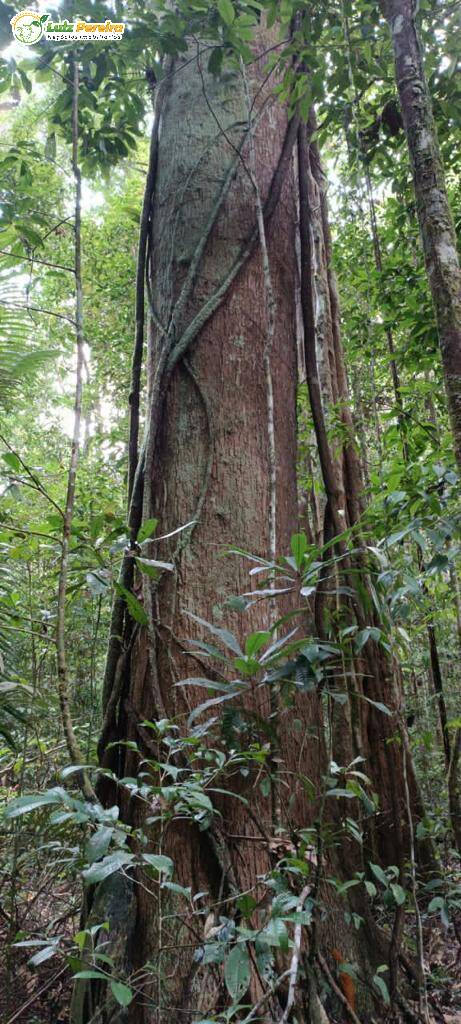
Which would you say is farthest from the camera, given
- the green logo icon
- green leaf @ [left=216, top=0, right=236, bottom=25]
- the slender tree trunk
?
the green logo icon

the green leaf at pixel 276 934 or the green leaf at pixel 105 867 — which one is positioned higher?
the green leaf at pixel 105 867

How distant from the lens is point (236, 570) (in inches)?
74.2

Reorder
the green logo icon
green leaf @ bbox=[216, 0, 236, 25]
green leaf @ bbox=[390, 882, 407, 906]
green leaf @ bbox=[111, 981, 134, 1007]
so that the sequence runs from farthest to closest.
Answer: the green logo icon, green leaf @ bbox=[216, 0, 236, 25], green leaf @ bbox=[390, 882, 407, 906], green leaf @ bbox=[111, 981, 134, 1007]

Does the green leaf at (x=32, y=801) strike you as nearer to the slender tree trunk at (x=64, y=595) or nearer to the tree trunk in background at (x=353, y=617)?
the slender tree trunk at (x=64, y=595)

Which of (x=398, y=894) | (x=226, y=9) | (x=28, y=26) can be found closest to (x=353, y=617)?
(x=398, y=894)

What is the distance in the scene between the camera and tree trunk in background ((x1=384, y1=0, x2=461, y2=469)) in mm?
1464

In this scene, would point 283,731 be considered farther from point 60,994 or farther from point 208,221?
point 208,221

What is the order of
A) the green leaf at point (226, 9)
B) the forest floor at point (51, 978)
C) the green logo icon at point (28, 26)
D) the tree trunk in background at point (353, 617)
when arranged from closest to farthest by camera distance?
the forest floor at point (51, 978)
the green leaf at point (226, 9)
the tree trunk in background at point (353, 617)
the green logo icon at point (28, 26)

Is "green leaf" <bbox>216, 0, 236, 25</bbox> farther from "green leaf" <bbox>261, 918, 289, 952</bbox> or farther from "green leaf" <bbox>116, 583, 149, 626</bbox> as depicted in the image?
"green leaf" <bbox>261, 918, 289, 952</bbox>

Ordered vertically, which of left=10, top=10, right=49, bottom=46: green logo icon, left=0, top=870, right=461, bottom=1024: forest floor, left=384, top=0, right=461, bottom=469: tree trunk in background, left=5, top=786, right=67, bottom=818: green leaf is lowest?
left=0, top=870, right=461, bottom=1024: forest floor

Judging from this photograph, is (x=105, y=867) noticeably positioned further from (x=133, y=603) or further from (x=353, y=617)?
(x=353, y=617)

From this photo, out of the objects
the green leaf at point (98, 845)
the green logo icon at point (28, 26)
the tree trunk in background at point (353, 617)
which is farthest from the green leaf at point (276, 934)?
the green logo icon at point (28, 26)

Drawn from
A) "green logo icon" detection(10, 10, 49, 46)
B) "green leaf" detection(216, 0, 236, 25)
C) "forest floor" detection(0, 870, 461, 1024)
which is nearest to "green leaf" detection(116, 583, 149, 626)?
"forest floor" detection(0, 870, 461, 1024)

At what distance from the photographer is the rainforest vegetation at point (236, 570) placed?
1.38m
